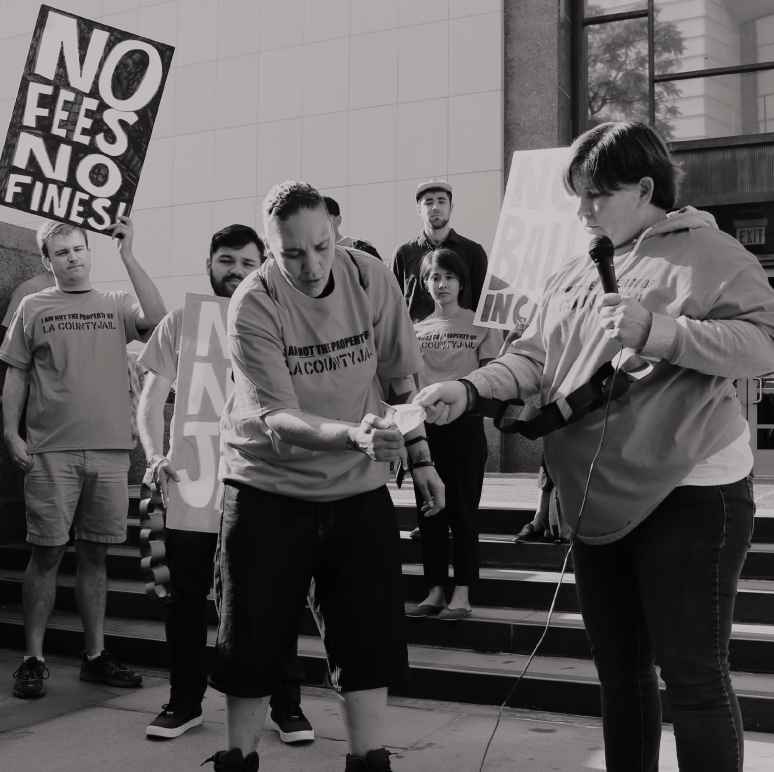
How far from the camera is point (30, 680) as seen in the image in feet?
16.5

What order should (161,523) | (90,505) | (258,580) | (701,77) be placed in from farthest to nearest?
(701,77)
(90,505)
(161,523)
(258,580)

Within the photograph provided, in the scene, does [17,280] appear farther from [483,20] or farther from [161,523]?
[483,20]

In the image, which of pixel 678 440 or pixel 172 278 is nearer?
pixel 678 440

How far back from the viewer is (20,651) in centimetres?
600

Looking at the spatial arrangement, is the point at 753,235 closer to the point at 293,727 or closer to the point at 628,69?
the point at 628,69

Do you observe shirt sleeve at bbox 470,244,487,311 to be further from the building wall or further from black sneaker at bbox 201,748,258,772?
the building wall

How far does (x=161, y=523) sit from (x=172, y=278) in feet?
32.2

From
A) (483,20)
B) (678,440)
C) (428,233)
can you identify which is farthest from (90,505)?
(483,20)

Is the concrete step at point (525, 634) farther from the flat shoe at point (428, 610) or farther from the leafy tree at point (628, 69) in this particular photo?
the leafy tree at point (628, 69)

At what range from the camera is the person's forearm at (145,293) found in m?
5.07

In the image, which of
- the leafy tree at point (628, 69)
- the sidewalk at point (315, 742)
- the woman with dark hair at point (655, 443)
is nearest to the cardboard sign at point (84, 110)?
the sidewalk at point (315, 742)

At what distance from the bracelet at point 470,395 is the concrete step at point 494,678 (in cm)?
226

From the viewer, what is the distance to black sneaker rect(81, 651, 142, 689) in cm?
518

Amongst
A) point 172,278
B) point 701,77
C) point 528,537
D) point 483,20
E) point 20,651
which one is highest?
point 483,20
